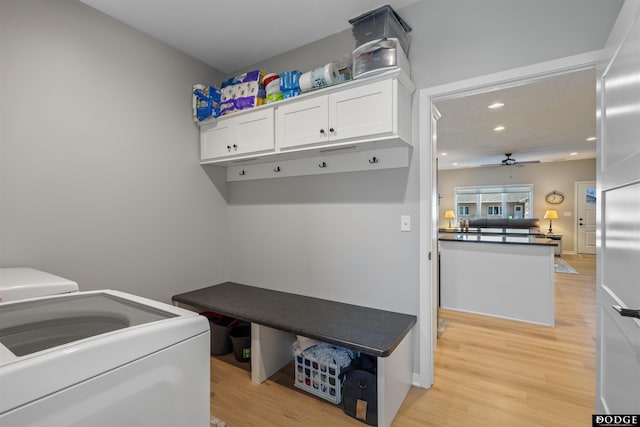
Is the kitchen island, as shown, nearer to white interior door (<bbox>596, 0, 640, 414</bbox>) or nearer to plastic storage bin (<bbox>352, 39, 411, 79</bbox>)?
white interior door (<bbox>596, 0, 640, 414</bbox>)

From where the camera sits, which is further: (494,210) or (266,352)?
(494,210)

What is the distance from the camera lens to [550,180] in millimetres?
8148

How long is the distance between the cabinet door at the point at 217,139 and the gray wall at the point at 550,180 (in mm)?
8536

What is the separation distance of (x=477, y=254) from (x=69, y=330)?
12.3 ft

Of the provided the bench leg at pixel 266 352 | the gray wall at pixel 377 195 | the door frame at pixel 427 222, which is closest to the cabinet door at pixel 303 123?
the gray wall at pixel 377 195

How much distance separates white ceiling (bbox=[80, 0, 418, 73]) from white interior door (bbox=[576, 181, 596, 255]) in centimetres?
849

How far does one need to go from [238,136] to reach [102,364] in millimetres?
2049

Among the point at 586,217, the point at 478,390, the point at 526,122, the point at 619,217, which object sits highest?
the point at 526,122

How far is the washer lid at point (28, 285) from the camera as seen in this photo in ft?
4.08

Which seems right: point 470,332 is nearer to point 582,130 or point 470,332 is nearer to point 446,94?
point 446,94

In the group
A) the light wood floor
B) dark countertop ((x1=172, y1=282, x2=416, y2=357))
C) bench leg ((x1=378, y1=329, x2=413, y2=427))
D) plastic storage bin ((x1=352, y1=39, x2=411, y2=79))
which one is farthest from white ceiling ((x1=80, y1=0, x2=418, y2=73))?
the light wood floor

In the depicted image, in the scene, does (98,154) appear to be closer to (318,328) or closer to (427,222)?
(318,328)

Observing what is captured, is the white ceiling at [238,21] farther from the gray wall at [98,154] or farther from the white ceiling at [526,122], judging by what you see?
the white ceiling at [526,122]

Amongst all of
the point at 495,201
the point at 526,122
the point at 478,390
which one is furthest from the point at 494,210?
the point at 478,390
